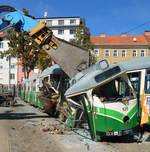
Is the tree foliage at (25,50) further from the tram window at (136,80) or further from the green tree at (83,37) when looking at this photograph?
the tram window at (136,80)

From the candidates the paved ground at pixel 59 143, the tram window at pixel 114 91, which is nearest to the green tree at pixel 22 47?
the paved ground at pixel 59 143

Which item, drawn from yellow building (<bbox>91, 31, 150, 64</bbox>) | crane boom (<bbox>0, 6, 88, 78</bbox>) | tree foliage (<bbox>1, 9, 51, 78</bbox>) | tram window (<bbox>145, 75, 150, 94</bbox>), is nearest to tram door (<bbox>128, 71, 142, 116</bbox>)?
tram window (<bbox>145, 75, 150, 94</bbox>)

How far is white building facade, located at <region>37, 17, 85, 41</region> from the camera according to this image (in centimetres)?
5825

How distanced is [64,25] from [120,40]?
698 inches

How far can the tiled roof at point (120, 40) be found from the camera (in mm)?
45750

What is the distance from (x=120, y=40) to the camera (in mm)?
48125

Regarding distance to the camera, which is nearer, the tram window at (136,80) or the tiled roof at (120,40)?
the tram window at (136,80)

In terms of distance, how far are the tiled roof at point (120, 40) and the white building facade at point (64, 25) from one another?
411 inches

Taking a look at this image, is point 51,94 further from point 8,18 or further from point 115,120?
point 115,120

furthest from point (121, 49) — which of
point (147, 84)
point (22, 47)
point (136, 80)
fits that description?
point (147, 84)

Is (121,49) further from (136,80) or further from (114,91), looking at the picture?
(114,91)

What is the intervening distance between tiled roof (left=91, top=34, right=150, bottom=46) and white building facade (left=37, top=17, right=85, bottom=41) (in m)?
10.4

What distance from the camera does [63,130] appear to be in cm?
860

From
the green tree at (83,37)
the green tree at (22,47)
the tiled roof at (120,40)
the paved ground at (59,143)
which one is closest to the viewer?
the paved ground at (59,143)
